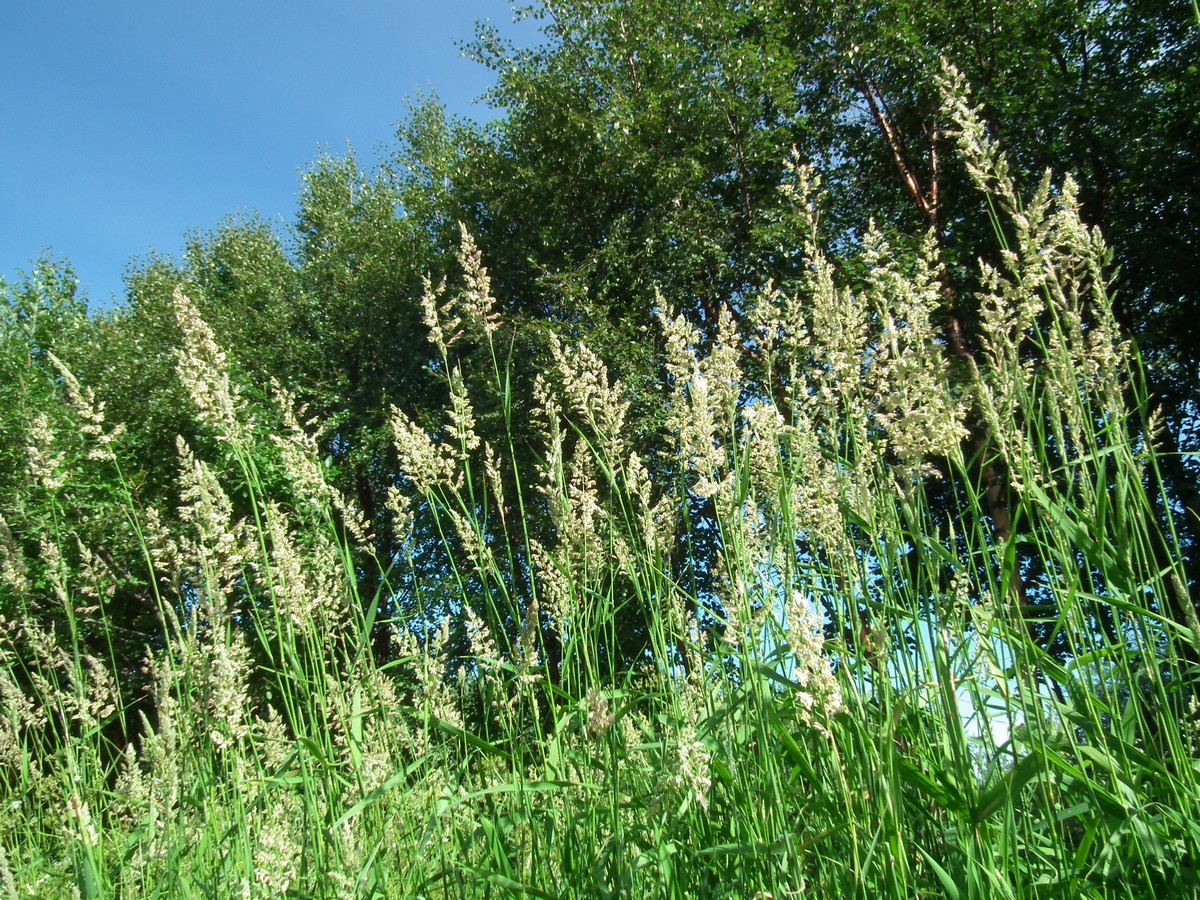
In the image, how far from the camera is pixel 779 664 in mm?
1871

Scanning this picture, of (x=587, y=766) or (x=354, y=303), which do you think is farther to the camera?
(x=354, y=303)

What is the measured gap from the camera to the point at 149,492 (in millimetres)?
14695

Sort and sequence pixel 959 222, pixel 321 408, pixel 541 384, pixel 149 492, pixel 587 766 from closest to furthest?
pixel 587 766 < pixel 541 384 < pixel 959 222 < pixel 149 492 < pixel 321 408

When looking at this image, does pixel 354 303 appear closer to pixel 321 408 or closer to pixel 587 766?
pixel 321 408

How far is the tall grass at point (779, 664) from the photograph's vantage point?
146 centimetres

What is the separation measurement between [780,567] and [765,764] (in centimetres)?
43

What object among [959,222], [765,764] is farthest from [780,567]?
[959,222]

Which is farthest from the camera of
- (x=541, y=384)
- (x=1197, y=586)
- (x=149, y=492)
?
(x=149, y=492)

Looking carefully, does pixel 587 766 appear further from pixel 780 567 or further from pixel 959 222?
pixel 959 222

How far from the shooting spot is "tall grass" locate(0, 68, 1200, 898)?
4.81 feet

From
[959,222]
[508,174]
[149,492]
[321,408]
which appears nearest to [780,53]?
[959,222]

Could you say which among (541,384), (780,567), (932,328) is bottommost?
(780,567)

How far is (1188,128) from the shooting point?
9984mm

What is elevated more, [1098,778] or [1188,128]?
[1188,128]
